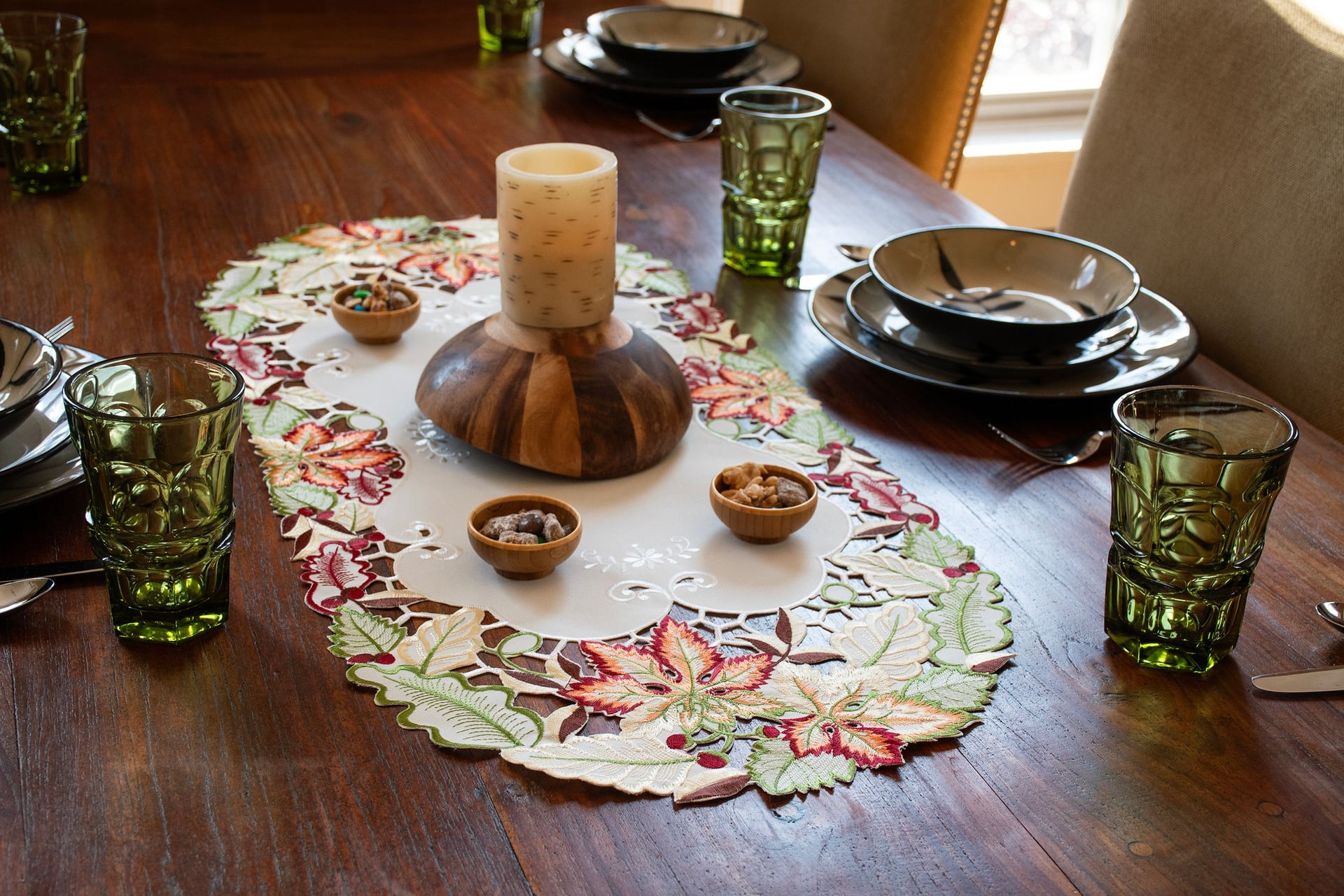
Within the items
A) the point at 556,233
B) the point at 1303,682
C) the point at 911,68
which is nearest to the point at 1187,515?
the point at 1303,682

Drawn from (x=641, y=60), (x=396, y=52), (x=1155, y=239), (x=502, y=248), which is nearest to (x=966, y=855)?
(x=502, y=248)

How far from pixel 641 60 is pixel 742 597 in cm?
103

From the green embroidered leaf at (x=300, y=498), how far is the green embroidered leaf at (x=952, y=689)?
15.5 inches

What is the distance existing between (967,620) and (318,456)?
1.50ft

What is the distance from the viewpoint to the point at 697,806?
0.56m

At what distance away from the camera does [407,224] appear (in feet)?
4.12

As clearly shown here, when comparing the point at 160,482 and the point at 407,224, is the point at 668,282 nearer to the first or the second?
the point at 407,224

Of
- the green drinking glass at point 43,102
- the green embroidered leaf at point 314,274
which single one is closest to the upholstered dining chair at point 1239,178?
the green embroidered leaf at point 314,274

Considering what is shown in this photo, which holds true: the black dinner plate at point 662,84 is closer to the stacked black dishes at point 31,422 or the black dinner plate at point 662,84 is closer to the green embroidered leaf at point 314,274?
the green embroidered leaf at point 314,274

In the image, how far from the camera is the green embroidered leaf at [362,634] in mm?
653

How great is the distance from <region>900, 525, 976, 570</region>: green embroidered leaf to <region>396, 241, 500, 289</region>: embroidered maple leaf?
54 centimetres

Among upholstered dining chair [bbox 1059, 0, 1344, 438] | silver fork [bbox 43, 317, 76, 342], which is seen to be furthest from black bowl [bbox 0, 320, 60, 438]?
upholstered dining chair [bbox 1059, 0, 1344, 438]

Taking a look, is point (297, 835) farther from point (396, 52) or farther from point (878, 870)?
point (396, 52)

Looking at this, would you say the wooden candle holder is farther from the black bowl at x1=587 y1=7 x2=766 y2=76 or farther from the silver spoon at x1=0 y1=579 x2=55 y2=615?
the black bowl at x1=587 y1=7 x2=766 y2=76
